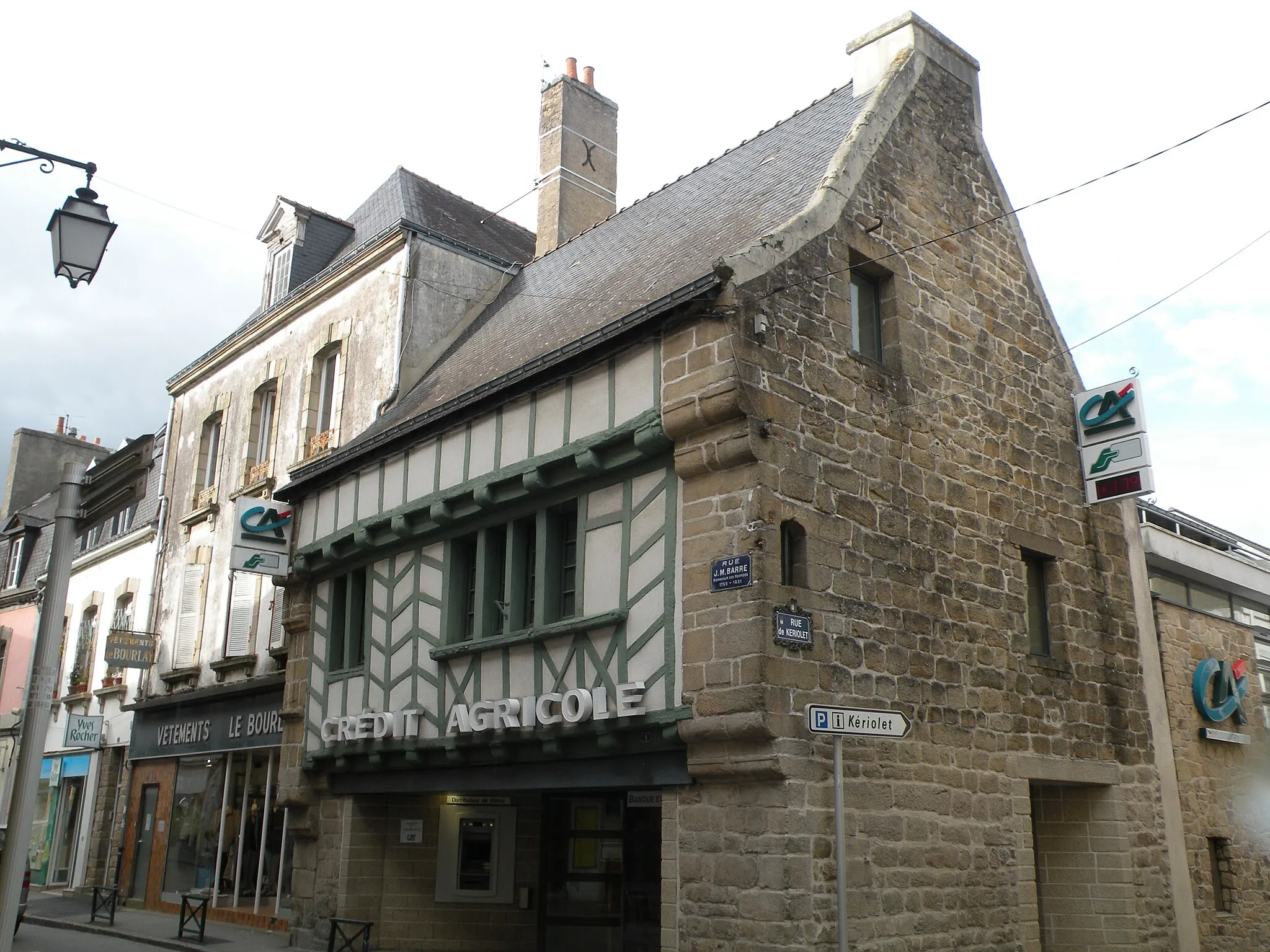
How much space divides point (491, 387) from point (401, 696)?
10.9ft

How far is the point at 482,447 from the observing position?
38.3ft

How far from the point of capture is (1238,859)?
43.0ft

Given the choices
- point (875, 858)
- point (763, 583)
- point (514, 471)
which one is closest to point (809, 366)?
point (763, 583)

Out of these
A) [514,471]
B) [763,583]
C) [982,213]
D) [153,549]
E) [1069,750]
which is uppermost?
[982,213]

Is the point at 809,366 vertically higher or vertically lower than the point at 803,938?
higher

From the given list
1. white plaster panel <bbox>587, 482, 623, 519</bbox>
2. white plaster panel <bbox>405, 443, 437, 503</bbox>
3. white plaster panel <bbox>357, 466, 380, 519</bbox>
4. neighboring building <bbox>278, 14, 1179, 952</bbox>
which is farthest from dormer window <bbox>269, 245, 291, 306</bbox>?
white plaster panel <bbox>587, 482, 623, 519</bbox>

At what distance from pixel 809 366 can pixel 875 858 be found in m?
3.81

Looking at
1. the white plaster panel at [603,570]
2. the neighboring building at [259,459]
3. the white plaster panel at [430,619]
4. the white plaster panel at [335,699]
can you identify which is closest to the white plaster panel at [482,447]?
the white plaster panel at [430,619]

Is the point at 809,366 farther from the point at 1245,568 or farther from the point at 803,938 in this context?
the point at 1245,568

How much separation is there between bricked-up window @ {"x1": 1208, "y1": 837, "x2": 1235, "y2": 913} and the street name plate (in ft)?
22.9

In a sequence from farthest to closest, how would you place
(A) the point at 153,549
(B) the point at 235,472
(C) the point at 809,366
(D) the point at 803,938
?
(A) the point at 153,549, (B) the point at 235,472, (C) the point at 809,366, (D) the point at 803,938

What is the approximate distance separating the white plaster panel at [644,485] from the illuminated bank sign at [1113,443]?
212 inches

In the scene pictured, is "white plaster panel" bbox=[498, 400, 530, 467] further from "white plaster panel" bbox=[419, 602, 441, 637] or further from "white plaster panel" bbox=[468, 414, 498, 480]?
"white plaster panel" bbox=[419, 602, 441, 637]

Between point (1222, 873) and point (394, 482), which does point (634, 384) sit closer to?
point (394, 482)
